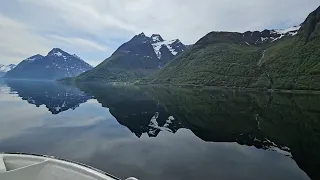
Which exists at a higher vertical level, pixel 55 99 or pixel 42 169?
pixel 42 169

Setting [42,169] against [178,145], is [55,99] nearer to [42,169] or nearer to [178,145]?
[178,145]

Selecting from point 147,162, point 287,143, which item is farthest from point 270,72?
point 147,162

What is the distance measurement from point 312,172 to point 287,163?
2.24 m

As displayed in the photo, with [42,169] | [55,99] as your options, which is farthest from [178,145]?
[55,99]

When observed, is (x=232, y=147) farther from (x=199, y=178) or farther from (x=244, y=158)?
(x=199, y=178)

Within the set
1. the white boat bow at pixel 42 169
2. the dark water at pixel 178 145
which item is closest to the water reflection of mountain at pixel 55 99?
the dark water at pixel 178 145

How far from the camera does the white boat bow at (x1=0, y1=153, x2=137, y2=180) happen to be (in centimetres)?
729

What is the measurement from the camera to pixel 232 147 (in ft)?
78.2

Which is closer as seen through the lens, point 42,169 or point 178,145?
point 42,169

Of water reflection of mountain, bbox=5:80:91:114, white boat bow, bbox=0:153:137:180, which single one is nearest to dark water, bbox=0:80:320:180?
white boat bow, bbox=0:153:137:180

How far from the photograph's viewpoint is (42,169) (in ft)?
26.5

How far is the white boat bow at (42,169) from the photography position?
7.29m

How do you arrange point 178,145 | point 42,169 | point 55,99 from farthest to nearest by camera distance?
1. point 55,99
2. point 178,145
3. point 42,169

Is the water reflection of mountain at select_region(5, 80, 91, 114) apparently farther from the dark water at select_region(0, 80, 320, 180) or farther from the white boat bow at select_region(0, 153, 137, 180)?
the white boat bow at select_region(0, 153, 137, 180)
